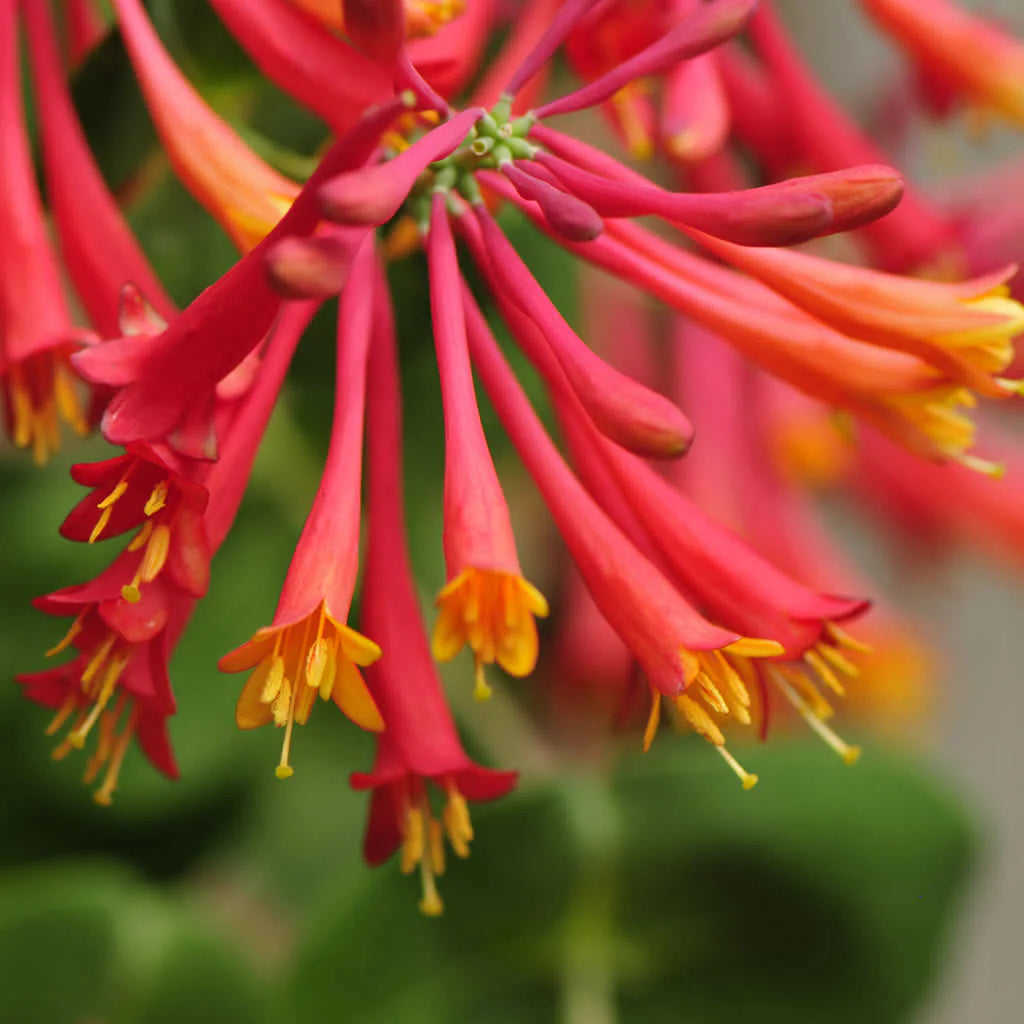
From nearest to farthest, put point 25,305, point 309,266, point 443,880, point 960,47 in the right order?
point 309,266 < point 25,305 < point 960,47 < point 443,880

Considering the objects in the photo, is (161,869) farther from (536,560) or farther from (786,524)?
(786,524)

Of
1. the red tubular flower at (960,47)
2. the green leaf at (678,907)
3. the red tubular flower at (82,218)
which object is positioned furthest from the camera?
the green leaf at (678,907)

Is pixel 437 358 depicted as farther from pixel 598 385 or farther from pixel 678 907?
pixel 678 907

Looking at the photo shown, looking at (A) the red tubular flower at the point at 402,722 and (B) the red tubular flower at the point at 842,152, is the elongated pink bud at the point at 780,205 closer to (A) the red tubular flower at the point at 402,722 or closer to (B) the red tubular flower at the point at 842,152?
(A) the red tubular flower at the point at 402,722

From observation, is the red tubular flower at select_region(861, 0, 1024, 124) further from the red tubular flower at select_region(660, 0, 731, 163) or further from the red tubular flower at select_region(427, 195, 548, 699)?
the red tubular flower at select_region(427, 195, 548, 699)

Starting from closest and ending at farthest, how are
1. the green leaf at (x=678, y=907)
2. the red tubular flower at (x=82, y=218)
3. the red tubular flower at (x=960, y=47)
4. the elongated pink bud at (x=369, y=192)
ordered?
the elongated pink bud at (x=369, y=192) → the red tubular flower at (x=82, y=218) → the red tubular flower at (x=960, y=47) → the green leaf at (x=678, y=907)

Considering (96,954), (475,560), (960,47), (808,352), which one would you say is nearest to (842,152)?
(960,47)

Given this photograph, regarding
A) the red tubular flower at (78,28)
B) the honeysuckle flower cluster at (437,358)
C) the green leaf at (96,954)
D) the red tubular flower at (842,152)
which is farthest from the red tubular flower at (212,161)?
the green leaf at (96,954)
